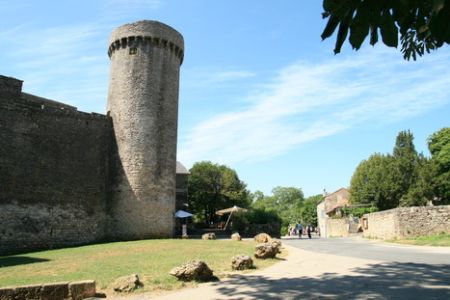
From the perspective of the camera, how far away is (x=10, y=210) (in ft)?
65.7

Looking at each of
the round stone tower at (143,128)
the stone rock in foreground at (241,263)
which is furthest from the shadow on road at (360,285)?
the round stone tower at (143,128)

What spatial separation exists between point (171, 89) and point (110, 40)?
18.1 ft

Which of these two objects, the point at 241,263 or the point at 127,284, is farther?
the point at 241,263

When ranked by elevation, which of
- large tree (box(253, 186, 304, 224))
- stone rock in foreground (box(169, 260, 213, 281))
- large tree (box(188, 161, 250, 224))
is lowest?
stone rock in foreground (box(169, 260, 213, 281))

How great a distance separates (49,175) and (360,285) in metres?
18.9

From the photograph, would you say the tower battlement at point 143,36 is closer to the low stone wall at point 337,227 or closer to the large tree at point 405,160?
the low stone wall at point 337,227

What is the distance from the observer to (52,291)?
25.5 feet

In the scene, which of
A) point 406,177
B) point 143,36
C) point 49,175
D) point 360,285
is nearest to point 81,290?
point 360,285

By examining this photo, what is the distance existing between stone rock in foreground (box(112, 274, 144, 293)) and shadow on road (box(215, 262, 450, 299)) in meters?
1.80

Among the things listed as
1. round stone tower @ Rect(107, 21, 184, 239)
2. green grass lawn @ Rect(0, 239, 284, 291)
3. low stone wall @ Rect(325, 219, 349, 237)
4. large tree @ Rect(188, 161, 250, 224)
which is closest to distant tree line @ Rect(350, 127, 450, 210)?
low stone wall @ Rect(325, 219, 349, 237)

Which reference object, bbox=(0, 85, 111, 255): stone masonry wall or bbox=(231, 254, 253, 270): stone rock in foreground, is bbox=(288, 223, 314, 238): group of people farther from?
bbox=(231, 254, 253, 270): stone rock in foreground

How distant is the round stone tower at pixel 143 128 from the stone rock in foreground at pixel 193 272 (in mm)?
14952

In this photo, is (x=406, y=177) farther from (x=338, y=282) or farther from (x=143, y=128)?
(x=338, y=282)

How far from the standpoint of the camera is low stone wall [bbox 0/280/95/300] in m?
7.47
